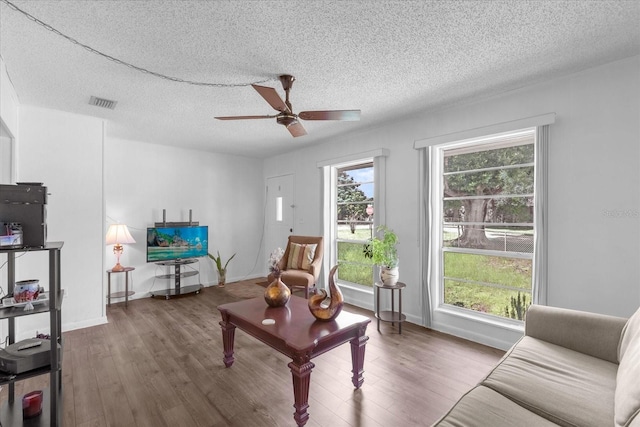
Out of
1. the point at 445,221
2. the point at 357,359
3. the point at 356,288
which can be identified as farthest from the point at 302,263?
the point at 357,359

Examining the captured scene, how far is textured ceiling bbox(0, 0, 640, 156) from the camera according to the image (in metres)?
1.68

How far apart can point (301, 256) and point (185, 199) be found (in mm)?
2351

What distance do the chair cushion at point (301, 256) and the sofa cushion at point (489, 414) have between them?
2.95 metres

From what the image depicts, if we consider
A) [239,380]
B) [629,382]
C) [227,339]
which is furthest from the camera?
[227,339]

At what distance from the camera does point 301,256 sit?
4242 millimetres

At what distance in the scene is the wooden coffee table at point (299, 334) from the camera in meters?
1.80

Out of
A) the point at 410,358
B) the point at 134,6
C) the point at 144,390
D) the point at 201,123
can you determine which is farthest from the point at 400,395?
the point at 201,123

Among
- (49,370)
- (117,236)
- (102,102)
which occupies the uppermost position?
(102,102)

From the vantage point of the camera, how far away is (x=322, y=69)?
2.36 meters

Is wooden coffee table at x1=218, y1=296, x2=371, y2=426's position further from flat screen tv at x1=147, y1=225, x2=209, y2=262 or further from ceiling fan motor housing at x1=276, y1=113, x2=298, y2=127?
flat screen tv at x1=147, y1=225, x2=209, y2=262

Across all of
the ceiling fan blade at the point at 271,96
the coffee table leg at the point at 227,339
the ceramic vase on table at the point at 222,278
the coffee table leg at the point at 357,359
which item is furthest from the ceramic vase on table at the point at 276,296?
the ceramic vase on table at the point at 222,278

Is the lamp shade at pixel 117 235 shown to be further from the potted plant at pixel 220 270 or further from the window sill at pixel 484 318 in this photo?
the window sill at pixel 484 318

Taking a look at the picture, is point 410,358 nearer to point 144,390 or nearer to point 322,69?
point 144,390

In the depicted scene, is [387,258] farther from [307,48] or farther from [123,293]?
[123,293]
